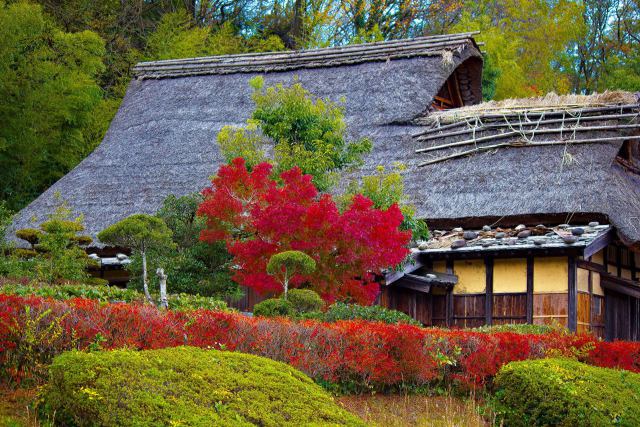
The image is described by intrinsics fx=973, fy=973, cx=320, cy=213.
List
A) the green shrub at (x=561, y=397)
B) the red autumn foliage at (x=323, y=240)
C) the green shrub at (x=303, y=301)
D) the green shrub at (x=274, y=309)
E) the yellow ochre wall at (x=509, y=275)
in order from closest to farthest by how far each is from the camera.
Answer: the green shrub at (x=561, y=397) → the green shrub at (x=274, y=309) → the green shrub at (x=303, y=301) → the red autumn foliage at (x=323, y=240) → the yellow ochre wall at (x=509, y=275)

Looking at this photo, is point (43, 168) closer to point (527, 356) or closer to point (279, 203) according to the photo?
point (279, 203)

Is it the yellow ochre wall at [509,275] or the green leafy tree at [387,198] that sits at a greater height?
the green leafy tree at [387,198]

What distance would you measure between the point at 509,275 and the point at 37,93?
1404 centimetres

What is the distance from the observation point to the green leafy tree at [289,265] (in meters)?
14.2

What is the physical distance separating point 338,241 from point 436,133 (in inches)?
349

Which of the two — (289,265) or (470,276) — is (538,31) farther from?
(289,265)

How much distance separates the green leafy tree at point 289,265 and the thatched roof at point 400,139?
6.35 m

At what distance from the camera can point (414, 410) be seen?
34.3 feet

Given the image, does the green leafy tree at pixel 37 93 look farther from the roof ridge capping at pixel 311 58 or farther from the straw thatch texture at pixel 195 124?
the roof ridge capping at pixel 311 58

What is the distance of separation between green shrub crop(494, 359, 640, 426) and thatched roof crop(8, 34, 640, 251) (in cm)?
886

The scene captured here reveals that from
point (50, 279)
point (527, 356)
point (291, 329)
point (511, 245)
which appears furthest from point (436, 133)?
point (291, 329)

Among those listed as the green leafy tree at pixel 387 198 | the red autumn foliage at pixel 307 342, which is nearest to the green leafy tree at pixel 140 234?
the green leafy tree at pixel 387 198

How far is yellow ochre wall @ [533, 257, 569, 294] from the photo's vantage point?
18547 millimetres

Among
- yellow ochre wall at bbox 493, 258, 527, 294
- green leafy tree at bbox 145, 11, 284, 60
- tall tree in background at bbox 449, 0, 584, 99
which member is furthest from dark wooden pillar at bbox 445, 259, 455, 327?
tall tree in background at bbox 449, 0, 584, 99
